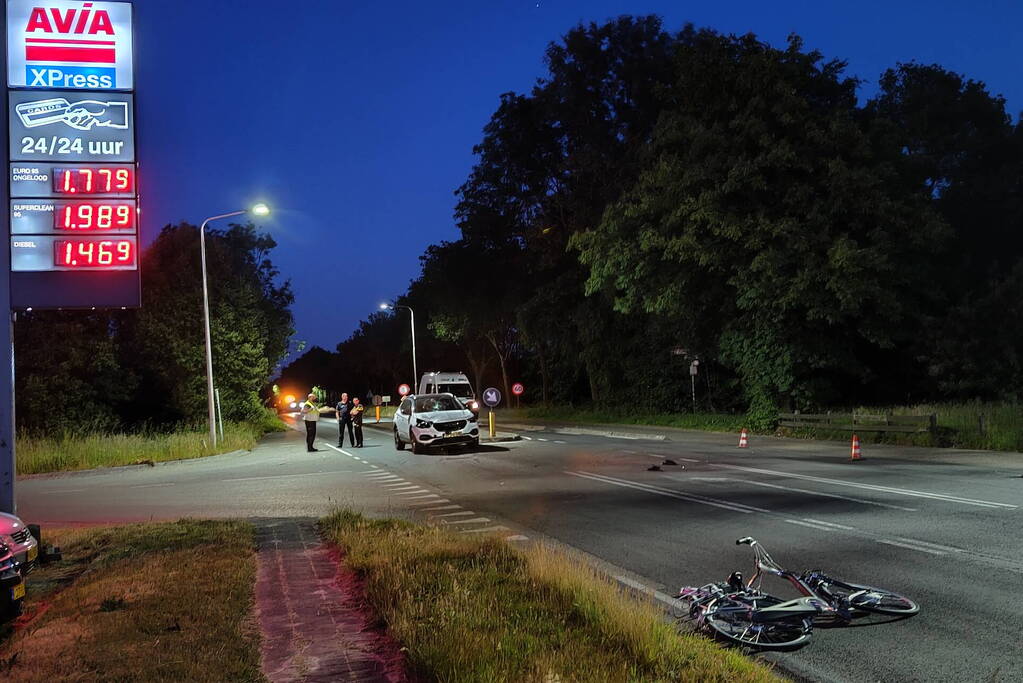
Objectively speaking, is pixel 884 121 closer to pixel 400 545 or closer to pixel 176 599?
pixel 400 545

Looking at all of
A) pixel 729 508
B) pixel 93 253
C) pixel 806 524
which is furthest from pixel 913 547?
pixel 93 253

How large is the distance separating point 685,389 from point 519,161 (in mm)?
18621

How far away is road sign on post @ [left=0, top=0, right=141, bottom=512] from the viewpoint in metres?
10.7

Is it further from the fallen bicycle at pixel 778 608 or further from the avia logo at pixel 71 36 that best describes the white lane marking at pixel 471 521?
the avia logo at pixel 71 36

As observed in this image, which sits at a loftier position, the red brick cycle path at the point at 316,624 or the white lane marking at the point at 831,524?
the red brick cycle path at the point at 316,624

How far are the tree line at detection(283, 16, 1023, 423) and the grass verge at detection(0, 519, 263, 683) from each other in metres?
20.3

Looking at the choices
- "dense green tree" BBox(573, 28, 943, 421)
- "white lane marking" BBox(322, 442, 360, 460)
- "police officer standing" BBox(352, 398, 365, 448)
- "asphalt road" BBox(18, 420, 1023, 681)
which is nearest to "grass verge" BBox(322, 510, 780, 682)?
"asphalt road" BBox(18, 420, 1023, 681)

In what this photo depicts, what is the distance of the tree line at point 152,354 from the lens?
32312 millimetres

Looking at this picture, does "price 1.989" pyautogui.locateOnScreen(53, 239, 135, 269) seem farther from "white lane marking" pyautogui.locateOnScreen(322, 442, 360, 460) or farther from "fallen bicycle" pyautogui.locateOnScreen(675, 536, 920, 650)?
"white lane marking" pyautogui.locateOnScreen(322, 442, 360, 460)

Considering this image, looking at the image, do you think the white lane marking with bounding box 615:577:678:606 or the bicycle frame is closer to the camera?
the bicycle frame

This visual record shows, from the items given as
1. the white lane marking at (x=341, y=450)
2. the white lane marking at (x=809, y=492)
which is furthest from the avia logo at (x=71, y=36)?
the white lane marking at (x=341, y=450)

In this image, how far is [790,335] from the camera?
89.2 feet

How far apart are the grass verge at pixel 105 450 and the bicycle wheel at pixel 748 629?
888 inches

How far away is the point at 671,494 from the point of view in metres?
13.5
